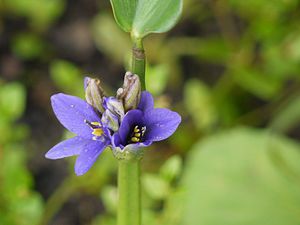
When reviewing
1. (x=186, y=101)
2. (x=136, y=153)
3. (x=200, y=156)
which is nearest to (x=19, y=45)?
(x=186, y=101)

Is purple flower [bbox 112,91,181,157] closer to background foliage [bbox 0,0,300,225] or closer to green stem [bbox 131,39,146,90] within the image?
green stem [bbox 131,39,146,90]

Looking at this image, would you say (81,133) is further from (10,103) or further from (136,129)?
(10,103)

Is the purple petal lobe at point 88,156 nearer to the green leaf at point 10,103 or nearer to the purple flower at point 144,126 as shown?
the purple flower at point 144,126

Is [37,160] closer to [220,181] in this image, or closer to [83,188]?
[83,188]

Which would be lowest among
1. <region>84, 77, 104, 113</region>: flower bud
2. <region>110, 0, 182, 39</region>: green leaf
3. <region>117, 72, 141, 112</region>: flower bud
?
<region>117, 72, 141, 112</region>: flower bud

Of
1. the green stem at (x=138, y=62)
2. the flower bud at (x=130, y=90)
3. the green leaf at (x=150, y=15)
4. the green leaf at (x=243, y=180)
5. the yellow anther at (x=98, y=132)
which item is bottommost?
the yellow anther at (x=98, y=132)

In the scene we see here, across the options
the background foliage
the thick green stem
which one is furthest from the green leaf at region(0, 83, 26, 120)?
the thick green stem

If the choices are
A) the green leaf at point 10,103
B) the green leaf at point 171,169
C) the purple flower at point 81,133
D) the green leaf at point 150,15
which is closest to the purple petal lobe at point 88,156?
the purple flower at point 81,133
